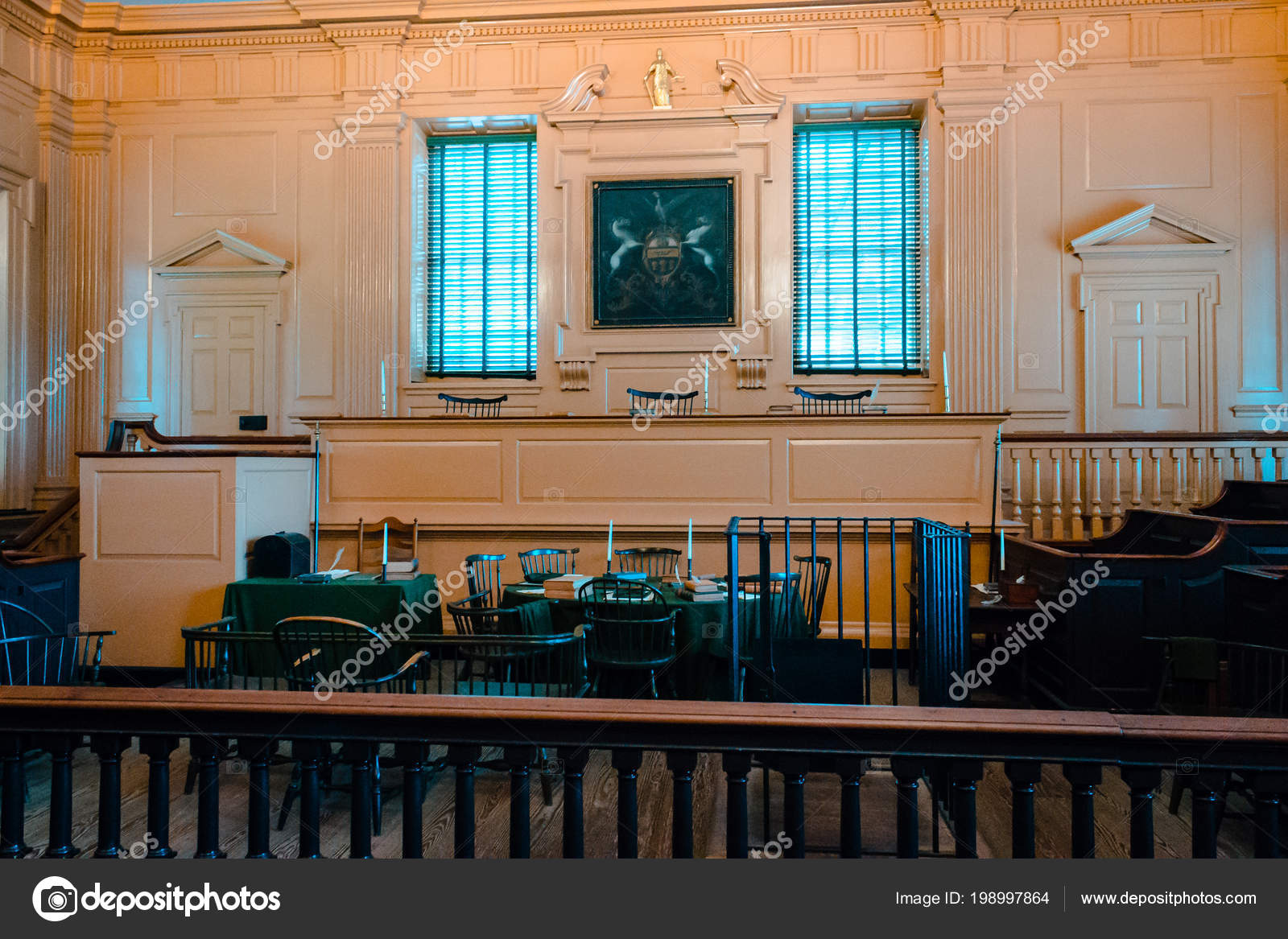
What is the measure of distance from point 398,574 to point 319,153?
5219 millimetres

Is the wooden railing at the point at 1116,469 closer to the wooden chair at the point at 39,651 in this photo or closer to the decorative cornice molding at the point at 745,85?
the decorative cornice molding at the point at 745,85

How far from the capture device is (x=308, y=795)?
1.49m

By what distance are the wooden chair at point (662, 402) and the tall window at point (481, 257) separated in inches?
48.8

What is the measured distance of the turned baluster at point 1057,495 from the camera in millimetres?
6152

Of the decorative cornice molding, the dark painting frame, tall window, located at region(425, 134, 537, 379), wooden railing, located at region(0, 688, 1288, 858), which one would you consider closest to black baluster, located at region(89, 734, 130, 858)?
wooden railing, located at region(0, 688, 1288, 858)

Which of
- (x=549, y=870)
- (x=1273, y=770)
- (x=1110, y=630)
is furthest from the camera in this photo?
(x=1110, y=630)

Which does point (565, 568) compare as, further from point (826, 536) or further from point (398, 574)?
point (826, 536)

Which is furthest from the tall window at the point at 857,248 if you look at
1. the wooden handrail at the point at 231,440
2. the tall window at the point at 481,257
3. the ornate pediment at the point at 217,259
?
the ornate pediment at the point at 217,259

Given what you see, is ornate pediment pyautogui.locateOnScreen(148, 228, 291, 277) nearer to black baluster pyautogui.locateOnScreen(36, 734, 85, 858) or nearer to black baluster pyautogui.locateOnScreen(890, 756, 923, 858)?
black baluster pyautogui.locateOnScreen(36, 734, 85, 858)

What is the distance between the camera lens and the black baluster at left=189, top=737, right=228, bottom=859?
58.8 inches

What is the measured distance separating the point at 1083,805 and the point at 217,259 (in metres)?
9.07

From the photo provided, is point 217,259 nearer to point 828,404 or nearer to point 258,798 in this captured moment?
point 828,404

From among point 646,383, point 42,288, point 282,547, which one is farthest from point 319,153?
point 282,547

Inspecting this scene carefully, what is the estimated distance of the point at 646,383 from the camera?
8.12 metres
